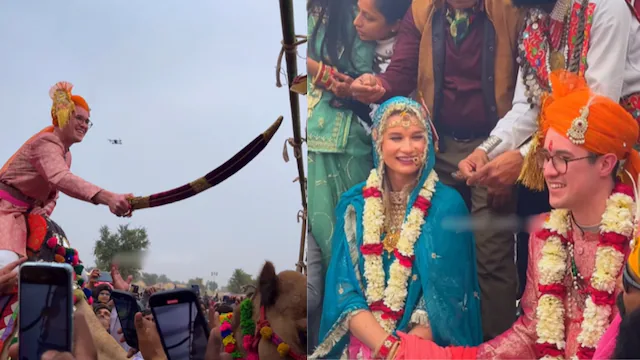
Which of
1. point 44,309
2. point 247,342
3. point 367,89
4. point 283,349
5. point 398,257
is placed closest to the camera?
point 44,309

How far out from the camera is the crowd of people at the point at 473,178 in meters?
4.02

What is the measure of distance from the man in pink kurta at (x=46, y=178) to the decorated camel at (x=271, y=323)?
1.23 metres

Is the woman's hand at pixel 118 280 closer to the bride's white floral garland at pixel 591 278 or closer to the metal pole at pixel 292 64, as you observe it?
the metal pole at pixel 292 64

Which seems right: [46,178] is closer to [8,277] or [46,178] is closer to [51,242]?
[51,242]

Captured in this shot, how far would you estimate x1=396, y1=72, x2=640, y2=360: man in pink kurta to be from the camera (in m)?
3.89

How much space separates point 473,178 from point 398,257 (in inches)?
27.5

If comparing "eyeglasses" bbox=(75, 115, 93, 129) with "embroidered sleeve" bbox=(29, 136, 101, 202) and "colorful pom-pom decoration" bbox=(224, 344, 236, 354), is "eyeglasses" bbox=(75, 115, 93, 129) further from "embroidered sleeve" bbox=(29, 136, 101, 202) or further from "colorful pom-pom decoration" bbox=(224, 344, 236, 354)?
"colorful pom-pom decoration" bbox=(224, 344, 236, 354)

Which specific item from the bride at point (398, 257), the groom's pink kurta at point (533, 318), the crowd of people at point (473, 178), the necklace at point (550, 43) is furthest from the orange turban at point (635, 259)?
the necklace at point (550, 43)

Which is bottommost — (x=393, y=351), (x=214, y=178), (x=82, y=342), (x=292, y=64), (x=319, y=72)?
(x=393, y=351)

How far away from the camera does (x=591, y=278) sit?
3.91 metres

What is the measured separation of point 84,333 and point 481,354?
2341 millimetres

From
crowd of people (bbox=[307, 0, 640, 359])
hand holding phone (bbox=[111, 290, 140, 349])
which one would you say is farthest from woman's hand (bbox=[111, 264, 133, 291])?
crowd of people (bbox=[307, 0, 640, 359])

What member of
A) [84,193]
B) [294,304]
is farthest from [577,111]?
[84,193]

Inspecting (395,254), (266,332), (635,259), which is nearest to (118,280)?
(266,332)
